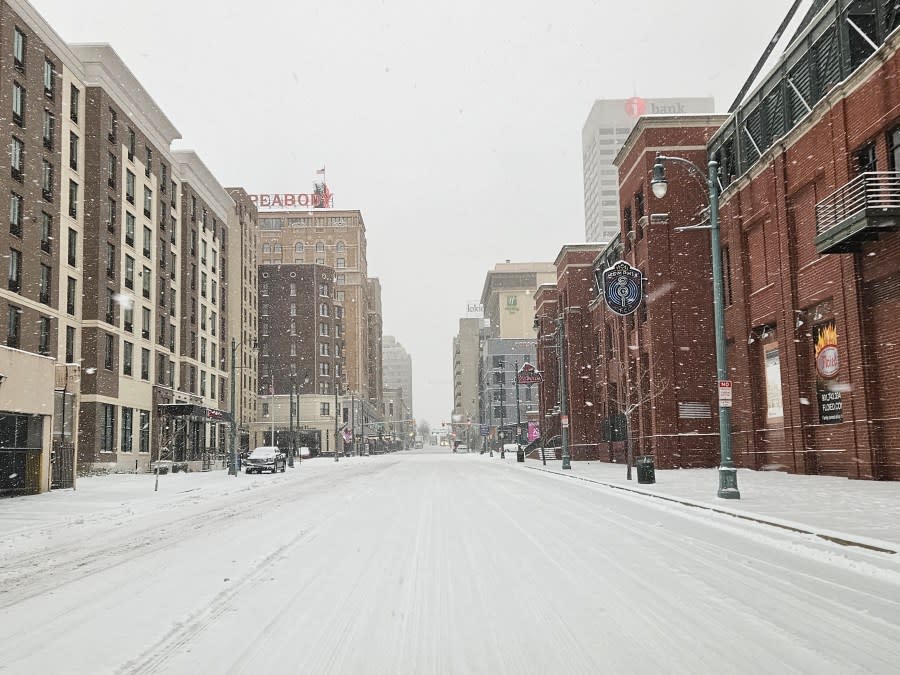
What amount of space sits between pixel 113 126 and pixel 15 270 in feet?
47.0

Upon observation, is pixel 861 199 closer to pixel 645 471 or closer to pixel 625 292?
pixel 645 471

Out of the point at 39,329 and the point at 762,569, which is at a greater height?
the point at 39,329

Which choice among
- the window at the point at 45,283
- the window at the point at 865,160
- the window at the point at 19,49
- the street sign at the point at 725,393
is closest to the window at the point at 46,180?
the window at the point at 45,283

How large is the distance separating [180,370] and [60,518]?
46.3 metres

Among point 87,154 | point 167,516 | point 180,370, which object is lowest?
point 167,516

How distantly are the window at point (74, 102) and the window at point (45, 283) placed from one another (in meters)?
9.08

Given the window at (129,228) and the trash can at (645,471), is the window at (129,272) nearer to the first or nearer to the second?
the window at (129,228)

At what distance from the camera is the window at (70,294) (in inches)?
1727

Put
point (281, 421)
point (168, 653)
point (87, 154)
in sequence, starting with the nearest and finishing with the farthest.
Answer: point (168, 653), point (87, 154), point (281, 421)

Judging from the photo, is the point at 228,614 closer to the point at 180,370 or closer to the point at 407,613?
the point at 407,613

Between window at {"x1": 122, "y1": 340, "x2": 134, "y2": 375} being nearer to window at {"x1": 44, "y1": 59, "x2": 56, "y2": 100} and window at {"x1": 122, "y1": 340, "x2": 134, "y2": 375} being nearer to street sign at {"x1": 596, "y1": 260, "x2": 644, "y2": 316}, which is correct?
window at {"x1": 44, "y1": 59, "x2": 56, "y2": 100}

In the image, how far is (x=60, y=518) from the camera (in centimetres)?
1744

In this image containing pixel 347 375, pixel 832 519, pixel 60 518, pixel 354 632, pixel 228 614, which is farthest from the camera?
pixel 347 375

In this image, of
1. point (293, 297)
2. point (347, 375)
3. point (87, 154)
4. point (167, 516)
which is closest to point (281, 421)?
point (293, 297)
